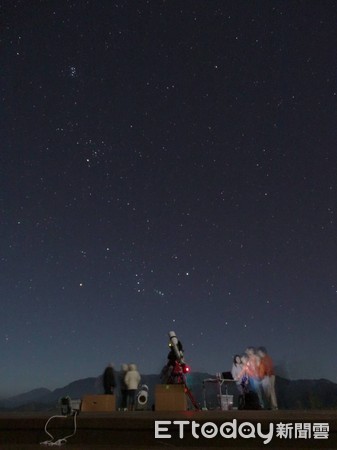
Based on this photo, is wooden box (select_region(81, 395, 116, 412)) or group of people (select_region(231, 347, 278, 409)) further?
group of people (select_region(231, 347, 278, 409))

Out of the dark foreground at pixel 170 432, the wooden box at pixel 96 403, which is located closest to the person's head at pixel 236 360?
the wooden box at pixel 96 403

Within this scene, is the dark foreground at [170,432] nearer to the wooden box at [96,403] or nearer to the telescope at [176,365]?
the wooden box at [96,403]

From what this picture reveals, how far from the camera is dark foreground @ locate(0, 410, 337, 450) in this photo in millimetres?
6341

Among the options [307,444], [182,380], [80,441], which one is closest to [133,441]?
[80,441]

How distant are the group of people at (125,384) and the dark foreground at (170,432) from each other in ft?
15.9

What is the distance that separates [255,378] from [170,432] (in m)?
4.80

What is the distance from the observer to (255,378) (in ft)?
36.2

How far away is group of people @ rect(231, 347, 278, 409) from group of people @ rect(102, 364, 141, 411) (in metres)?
2.01

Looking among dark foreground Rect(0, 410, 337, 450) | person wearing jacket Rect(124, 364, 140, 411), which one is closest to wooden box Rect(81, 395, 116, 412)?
person wearing jacket Rect(124, 364, 140, 411)

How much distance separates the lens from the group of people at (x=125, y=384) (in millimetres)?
11664

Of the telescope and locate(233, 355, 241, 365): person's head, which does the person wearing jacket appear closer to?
the telescope

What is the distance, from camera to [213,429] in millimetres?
6449

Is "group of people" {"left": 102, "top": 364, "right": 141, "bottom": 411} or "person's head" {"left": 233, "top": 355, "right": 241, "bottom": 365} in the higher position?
"person's head" {"left": 233, "top": 355, "right": 241, "bottom": 365}

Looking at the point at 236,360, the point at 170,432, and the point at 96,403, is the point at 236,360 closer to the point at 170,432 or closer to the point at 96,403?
the point at 96,403
